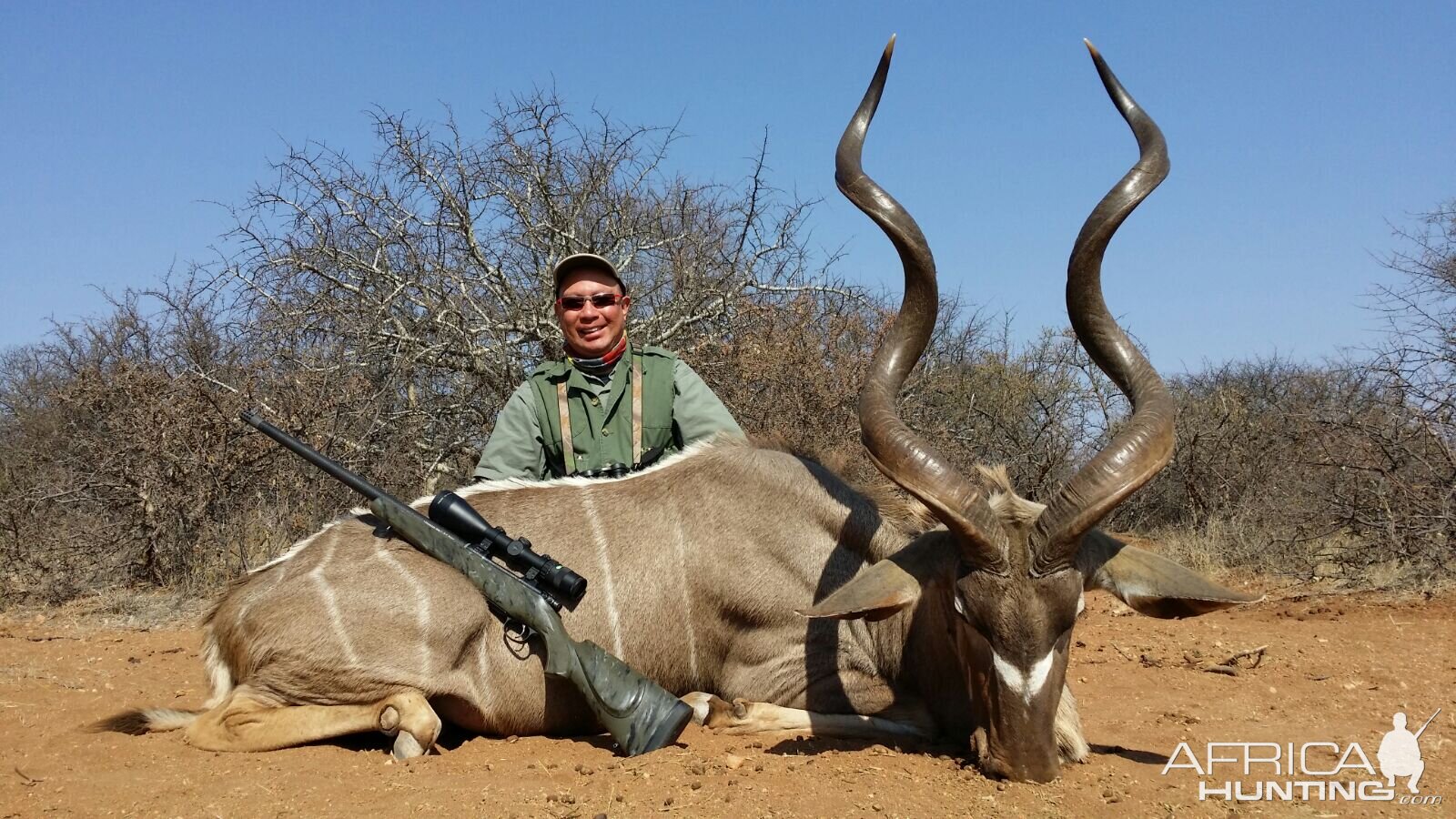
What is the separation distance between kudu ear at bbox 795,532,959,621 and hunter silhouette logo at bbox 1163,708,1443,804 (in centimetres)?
93

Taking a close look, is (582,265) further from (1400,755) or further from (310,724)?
(1400,755)

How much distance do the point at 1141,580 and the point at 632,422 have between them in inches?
91.4

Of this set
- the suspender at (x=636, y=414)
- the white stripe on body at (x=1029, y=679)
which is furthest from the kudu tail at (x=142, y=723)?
the white stripe on body at (x=1029, y=679)

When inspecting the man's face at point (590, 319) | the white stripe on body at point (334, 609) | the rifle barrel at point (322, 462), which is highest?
the man's face at point (590, 319)

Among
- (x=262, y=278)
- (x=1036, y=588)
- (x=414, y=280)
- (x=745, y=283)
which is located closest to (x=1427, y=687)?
(x=1036, y=588)

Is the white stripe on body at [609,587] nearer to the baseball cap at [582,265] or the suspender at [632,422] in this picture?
the suspender at [632,422]

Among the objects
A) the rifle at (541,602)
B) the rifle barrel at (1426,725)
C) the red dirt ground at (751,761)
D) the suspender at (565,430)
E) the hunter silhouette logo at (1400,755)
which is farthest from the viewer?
the suspender at (565,430)

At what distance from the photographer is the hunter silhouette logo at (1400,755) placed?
3270 millimetres

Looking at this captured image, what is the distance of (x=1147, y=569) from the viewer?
11.0ft

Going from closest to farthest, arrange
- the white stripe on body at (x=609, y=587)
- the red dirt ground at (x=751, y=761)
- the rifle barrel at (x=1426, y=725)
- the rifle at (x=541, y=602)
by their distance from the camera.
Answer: the red dirt ground at (x=751, y=761)
the rifle at (x=541, y=602)
the rifle barrel at (x=1426, y=725)
the white stripe on body at (x=609, y=587)

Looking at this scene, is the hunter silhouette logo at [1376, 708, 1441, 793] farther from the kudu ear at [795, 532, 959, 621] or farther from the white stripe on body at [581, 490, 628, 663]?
the white stripe on body at [581, 490, 628, 663]

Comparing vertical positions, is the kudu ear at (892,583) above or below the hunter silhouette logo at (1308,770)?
above

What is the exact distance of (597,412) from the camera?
4883 mm

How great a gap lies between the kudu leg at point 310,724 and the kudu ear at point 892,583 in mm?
1415
